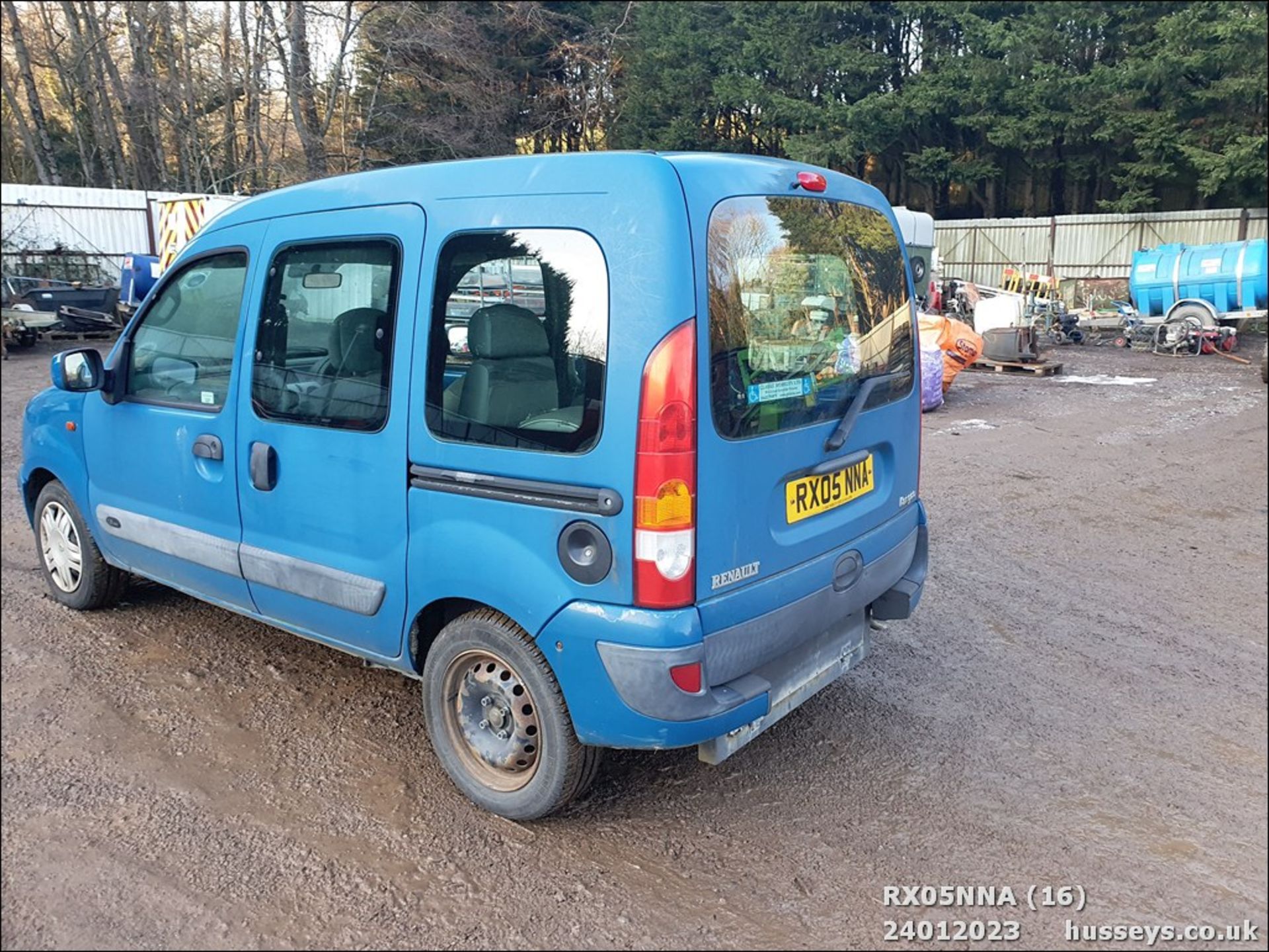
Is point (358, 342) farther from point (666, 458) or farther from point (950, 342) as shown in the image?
point (950, 342)

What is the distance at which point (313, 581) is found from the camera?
3.36 meters

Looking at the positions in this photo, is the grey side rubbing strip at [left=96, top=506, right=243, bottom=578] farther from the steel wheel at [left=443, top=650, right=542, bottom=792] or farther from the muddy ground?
the steel wheel at [left=443, top=650, right=542, bottom=792]

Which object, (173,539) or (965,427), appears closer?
(173,539)

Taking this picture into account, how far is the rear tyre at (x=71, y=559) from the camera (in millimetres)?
4492

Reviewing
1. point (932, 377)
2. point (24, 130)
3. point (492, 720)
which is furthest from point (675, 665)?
point (24, 130)

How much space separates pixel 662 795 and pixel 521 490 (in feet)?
4.07

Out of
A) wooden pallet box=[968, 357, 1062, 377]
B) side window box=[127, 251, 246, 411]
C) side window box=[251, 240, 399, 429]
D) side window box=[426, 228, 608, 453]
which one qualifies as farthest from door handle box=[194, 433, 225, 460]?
wooden pallet box=[968, 357, 1062, 377]

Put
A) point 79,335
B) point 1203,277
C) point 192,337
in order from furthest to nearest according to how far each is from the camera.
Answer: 1. point 1203,277
2. point 79,335
3. point 192,337

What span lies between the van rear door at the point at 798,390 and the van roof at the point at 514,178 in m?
0.12

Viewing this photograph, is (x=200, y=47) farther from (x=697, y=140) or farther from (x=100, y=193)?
(x=697, y=140)

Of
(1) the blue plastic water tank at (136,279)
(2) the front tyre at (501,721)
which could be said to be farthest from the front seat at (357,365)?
(1) the blue plastic water tank at (136,279)

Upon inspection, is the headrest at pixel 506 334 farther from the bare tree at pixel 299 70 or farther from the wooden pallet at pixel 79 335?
the bare tree at pixel 299 70

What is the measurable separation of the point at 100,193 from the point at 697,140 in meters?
16.7

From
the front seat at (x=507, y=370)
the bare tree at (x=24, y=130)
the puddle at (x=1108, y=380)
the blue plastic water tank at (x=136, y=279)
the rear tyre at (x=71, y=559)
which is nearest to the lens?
the front seat at (x=507, y=370)
